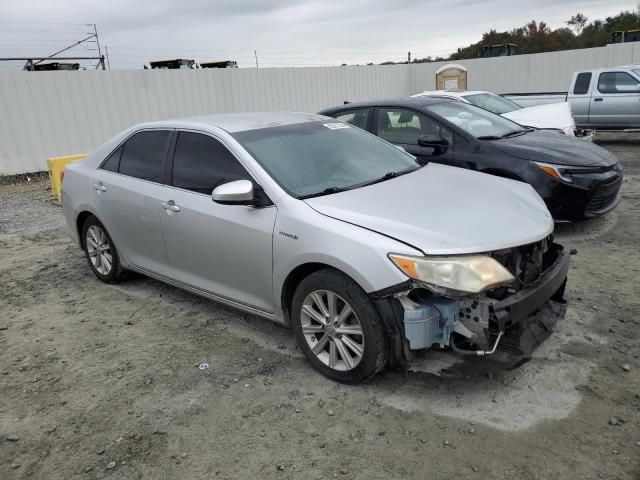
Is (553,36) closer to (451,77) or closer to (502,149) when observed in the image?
(451,77)

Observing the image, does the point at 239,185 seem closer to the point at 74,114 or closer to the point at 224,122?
the point at 224,122

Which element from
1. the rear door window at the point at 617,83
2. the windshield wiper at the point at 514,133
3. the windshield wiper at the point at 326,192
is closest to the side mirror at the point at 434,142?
the windshield wiper at the point at 514,133

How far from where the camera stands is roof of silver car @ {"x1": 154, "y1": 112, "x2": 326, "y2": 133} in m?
4.14

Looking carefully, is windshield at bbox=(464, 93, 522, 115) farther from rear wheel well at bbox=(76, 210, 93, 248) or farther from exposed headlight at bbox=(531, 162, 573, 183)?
rear wheel well at bbox=(76, 210, 93, 248)

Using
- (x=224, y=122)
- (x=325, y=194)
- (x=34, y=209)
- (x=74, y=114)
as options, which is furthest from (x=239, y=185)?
(x=74, y=114)

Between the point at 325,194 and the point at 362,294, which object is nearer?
the point at 362,294

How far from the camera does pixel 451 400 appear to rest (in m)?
3.14

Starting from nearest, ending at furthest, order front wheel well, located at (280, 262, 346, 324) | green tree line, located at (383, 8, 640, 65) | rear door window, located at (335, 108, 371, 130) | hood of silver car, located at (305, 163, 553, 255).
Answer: hood of silver car, located at (305, 163, 553, 255) < front wheel well, located at (280, 262, 346, 324) < rear door window, located at (335, 108, 371, 130) < green tree line, located at (383, 8, 640, 65)

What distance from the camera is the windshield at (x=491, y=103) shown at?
9.89 metres

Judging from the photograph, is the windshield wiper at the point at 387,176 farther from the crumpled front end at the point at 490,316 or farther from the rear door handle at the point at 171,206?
the rear door handle at the point at 171,206

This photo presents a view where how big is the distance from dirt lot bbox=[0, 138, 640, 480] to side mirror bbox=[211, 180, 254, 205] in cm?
113

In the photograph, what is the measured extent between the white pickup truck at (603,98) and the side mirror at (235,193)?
10.2 m

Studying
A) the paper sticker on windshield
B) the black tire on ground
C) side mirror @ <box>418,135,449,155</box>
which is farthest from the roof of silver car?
side mirror @ <box>418,135,449,155</box>

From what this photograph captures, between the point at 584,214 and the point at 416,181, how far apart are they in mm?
2775
